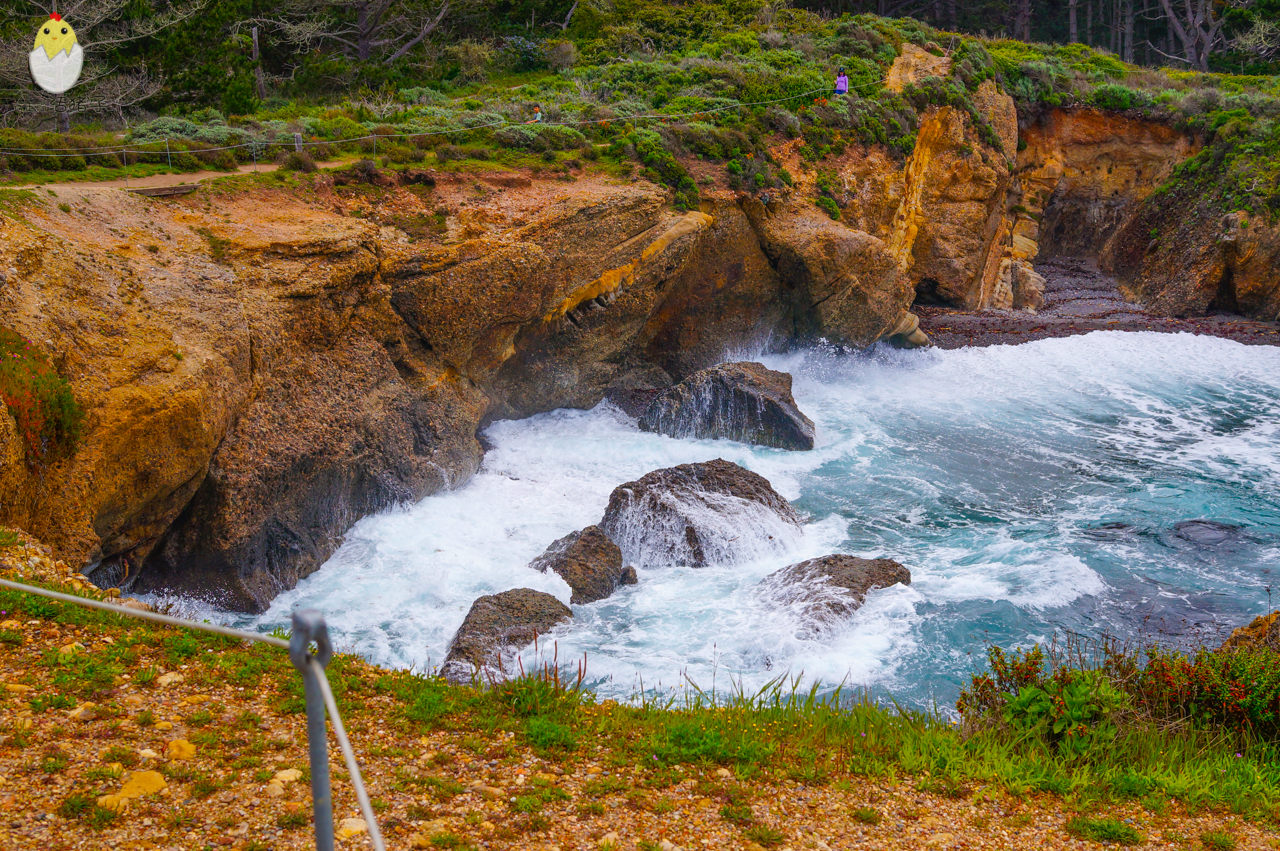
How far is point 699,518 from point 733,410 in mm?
5379

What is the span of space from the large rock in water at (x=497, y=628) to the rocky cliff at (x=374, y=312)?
316 centimetres

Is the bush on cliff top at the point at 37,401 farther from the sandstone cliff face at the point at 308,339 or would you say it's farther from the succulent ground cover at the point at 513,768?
the succulent ground cover at the point at 513,768

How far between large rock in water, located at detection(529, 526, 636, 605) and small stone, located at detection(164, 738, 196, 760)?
6.30 metres

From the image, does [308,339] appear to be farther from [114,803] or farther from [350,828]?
[350,828]

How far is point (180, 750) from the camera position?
5.34 meters

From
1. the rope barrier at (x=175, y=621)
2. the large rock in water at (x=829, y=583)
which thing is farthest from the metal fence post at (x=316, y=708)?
the large rock in water at (x=829, y=583)

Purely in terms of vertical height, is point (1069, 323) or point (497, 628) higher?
point (1069, 323)

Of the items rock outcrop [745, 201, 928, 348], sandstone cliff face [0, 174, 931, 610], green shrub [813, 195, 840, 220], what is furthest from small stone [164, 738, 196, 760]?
green shrub [813, 195, 840, 220]

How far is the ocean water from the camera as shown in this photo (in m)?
10.3

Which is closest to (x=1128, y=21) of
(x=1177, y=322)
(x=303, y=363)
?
(x=1177, y=322)

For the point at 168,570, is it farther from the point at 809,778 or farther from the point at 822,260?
the point at 822,260

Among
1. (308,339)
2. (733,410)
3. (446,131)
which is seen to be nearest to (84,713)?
(308,339)

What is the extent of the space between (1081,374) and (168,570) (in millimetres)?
22740

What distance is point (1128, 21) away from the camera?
41781 mm
